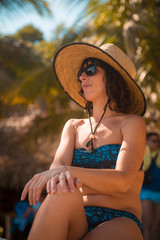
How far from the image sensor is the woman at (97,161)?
145 cm

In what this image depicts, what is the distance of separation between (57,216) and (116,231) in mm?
353

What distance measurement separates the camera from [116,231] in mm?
1505

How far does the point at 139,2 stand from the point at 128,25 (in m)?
0.94

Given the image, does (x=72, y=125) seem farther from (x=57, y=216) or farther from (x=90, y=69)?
(x=57, y=216)

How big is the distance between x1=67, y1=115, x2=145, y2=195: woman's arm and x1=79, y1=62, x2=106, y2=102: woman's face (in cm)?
32

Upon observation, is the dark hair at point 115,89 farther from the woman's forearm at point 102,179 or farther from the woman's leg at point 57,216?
the woman's leg at point 57,216

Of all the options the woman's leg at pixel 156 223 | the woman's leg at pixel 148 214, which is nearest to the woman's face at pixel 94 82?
the woman's leg at pixel 148 214

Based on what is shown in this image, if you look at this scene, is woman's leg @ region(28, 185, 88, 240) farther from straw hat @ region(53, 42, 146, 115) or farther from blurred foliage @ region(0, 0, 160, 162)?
blurred foliage @ region(0, 0, 160, 162)

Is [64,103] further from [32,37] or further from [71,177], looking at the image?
[32,37]

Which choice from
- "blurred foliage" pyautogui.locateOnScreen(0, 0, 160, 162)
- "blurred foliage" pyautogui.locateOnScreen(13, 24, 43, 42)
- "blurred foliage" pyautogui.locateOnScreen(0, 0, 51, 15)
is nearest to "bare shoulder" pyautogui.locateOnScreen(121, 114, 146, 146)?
Result: "blurred foliage" pyautogui.locateOnScreen(0, 0, 160, 162)

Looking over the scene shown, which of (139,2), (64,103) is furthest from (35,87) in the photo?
(139,2)

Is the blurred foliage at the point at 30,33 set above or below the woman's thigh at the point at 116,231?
above

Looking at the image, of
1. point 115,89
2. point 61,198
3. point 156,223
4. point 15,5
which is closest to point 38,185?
point 61,198

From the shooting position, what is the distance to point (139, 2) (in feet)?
15.1
